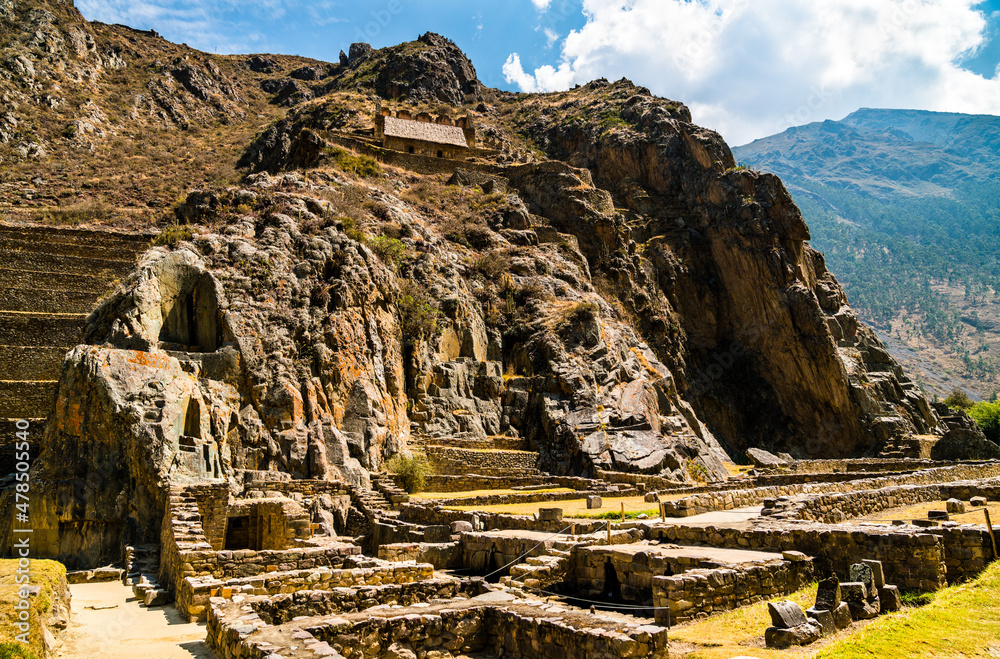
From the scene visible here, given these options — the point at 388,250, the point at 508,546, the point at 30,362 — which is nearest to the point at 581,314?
the point at 388,250

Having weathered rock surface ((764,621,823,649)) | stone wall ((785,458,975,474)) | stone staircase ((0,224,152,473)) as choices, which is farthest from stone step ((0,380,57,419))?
stone wall ((785,458,975,474))

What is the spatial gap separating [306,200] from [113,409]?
17763mm

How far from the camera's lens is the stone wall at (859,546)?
8.98 metres

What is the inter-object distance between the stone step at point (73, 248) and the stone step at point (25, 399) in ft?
36.0

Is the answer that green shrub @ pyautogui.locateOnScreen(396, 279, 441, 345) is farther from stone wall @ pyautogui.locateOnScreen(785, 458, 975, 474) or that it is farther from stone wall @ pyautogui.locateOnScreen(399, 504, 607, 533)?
stone wall @ pyautogui.locateOnScreen(785, 458, 975, 474)

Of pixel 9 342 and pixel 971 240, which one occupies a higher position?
pixel 971 240

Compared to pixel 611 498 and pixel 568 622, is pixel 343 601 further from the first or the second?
pixel 611 498

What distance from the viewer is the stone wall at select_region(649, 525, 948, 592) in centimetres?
898

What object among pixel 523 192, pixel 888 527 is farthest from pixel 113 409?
pixel 523 192

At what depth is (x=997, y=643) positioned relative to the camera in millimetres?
6395

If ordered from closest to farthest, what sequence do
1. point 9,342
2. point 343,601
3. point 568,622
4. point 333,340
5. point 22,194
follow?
point 568,622 → point 343,601 → point 333,340 → point 9,342 → point 22,194

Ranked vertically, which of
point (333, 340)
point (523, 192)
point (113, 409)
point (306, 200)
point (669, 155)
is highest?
point (669, 155)

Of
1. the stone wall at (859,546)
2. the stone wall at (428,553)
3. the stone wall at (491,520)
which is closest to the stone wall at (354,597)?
the stone wall at (428,553)

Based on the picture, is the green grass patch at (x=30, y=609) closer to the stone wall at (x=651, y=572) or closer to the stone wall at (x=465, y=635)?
the stone wall at (x=465, y=635)
